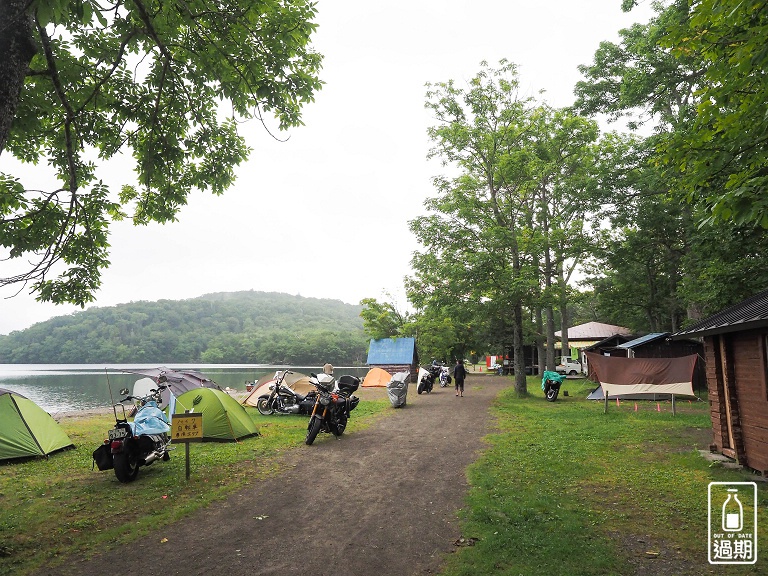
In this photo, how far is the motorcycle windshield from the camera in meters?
7.20

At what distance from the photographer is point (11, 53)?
12.3ft

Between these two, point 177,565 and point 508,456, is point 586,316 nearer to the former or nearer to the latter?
point 508,456

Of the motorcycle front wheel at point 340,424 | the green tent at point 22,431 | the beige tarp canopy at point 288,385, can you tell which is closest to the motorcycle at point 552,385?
the beige tarp canopy at point 288,385

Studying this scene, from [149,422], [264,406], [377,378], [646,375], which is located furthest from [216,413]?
[377,378]

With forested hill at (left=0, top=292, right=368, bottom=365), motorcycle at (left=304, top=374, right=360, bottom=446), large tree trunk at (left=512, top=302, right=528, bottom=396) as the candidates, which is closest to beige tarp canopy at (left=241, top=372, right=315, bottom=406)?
motorcycle at (left=304, top=374, right=360, bottom=446)

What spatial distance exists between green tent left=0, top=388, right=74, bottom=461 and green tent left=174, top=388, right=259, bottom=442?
7.92ft

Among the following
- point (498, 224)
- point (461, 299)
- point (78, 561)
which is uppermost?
point (498, 224)

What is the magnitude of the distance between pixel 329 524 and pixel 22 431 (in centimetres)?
719

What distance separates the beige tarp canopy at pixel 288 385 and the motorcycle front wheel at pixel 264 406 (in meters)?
0.71

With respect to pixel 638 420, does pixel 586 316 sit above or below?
above

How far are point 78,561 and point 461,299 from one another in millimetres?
16336

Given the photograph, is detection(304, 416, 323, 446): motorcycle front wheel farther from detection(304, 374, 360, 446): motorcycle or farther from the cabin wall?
the cabin wall

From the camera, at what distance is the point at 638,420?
39.7 ft

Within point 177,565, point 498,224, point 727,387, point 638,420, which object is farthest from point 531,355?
point 177,565
